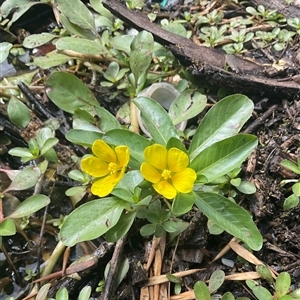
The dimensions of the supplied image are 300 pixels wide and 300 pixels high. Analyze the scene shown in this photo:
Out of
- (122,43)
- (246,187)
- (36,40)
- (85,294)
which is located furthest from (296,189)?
(36,40)

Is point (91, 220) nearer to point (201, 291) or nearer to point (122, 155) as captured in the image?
point (122, 155)

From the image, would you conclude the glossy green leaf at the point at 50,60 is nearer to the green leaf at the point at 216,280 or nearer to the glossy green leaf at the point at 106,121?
the glossy green leaf at the point at 106,121

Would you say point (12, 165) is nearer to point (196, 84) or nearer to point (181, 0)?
point (196, 84)

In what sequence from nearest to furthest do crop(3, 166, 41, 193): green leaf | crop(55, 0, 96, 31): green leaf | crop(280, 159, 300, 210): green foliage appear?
crop(280, 159, 300, 210): green foliage
crop(3, 166, 41, 193): green leaf
crop(55, 0, 96, 31): green leaf

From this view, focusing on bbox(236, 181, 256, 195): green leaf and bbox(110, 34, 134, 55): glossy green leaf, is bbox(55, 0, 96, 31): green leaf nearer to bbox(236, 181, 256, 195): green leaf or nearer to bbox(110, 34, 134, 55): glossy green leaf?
bbox(110, 34, 134, 55): glossy green leaf

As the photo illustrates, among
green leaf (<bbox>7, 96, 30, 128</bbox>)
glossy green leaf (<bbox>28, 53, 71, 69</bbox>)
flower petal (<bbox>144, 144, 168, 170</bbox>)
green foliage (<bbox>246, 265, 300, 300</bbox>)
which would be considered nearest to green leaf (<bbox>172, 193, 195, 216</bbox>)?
flower petal (<bbox>144, 144, 168, 170</bbox>)
